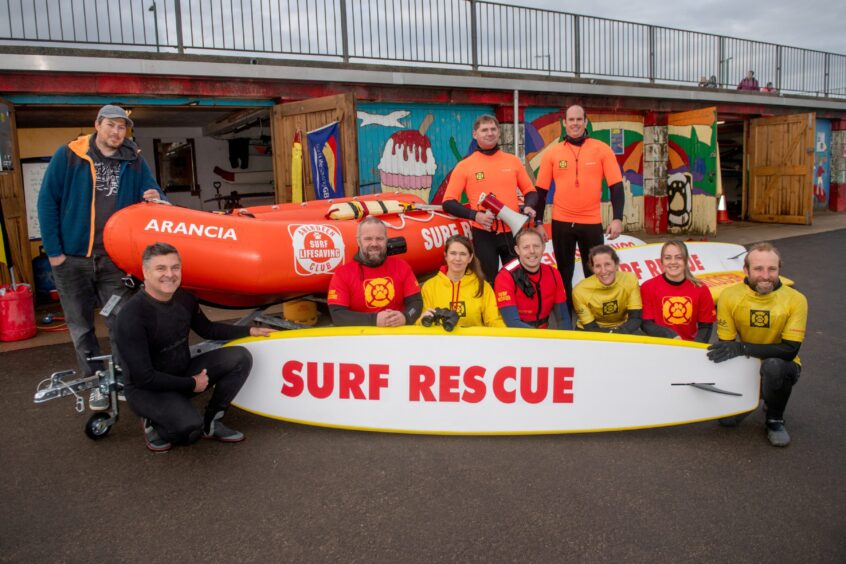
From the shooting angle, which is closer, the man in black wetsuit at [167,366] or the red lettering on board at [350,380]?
the man in black wetsuit at [167,366]

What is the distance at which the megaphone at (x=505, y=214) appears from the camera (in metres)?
4.62

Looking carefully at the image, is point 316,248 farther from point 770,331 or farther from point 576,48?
point 576,48

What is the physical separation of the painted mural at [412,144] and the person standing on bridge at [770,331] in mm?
6728

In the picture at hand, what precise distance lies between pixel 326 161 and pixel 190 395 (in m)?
4.52

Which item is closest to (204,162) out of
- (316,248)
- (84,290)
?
(316,248)

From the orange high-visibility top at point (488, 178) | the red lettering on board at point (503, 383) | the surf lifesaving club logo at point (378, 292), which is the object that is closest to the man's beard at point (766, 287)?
the red lettering on board at point (503, 383)

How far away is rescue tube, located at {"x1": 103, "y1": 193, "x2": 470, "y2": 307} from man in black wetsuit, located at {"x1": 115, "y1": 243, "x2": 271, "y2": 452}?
714 millimetres

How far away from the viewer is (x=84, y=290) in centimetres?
403

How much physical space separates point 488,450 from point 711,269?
435 cm

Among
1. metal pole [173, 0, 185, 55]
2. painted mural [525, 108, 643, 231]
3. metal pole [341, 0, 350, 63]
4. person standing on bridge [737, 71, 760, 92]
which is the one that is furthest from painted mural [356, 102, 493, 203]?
person standing on bridge [737, 71, 760, 92]

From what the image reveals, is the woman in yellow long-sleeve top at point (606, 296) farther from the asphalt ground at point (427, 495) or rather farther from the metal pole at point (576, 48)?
the metal pole at point (576, 48)

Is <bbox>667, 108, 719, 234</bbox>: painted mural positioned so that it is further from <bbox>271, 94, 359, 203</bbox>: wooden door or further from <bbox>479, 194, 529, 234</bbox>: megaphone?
<bbox>479, 194, 529, 234</bbox>: megaphone

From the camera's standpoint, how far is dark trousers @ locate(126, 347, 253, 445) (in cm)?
325

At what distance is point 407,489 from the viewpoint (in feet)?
9.75
